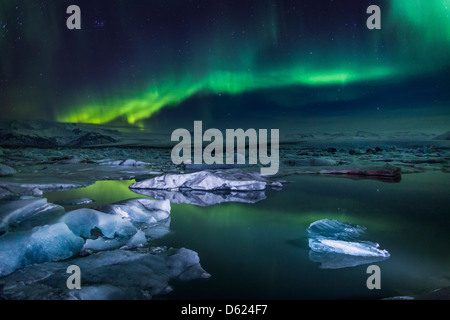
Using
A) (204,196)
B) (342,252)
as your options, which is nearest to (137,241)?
(342,252)

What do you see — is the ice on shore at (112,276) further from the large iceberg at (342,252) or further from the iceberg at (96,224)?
the large iceberg at (342,252)

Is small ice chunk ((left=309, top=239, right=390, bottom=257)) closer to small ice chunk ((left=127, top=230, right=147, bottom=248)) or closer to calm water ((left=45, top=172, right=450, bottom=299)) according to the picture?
calm water ((left=45, top=172, right=450, bottom=299))

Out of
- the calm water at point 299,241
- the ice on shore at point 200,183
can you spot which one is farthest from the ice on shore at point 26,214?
the ice on shore at point 200,183

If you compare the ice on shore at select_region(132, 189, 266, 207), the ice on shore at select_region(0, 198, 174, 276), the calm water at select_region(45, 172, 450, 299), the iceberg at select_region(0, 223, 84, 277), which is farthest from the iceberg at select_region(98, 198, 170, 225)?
the ice on shore at select_region(132, 189, 266, 207)

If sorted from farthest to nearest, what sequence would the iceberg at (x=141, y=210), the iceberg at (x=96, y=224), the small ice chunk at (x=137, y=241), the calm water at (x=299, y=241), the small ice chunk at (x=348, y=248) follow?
the iceberg at (x=141, y=210) < the iceberg at (x=96, y=224) < the small ice chunk at (x=137, y=241) < the small ice chunk at (x=348, y=248) < the calm water at (x=299, y=241)

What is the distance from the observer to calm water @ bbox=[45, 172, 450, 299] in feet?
7.50

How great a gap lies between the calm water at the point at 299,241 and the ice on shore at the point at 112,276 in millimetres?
194

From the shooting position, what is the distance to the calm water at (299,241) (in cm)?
229

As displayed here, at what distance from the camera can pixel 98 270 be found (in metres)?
2.48

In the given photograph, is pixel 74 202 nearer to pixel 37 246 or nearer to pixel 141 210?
pixel 141 210

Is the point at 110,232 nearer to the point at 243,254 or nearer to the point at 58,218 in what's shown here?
the point at 58,218

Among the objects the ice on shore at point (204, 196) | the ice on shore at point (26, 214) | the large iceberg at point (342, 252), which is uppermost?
the ice on shore at point (26, 214)
